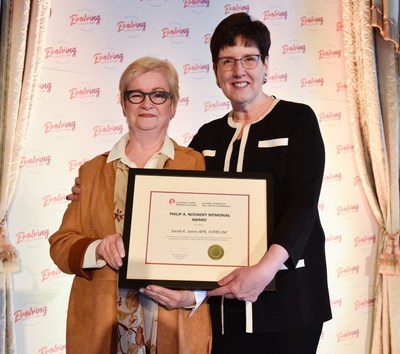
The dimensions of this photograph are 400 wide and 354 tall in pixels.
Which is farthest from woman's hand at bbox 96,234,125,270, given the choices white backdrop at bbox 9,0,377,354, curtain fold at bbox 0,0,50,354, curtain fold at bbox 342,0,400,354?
curtain fold at bbox 342,0,400,354

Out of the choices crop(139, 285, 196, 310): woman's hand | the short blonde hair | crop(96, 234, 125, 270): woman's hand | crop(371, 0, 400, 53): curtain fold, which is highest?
crop(371, 0, 400, 53): curtain fold

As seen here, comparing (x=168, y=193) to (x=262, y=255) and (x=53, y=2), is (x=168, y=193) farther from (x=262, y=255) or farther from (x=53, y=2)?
(x=53, y=2)

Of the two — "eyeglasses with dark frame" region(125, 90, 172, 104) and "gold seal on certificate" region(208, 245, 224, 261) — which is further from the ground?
"eyeglasses with dark frame" region(125, 90, 172, 104)

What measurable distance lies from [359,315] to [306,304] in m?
1.75

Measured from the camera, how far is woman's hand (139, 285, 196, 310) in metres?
1.29

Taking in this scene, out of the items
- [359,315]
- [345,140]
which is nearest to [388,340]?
[359,315]

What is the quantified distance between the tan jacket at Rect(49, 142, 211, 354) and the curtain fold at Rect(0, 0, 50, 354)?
133 centimetres

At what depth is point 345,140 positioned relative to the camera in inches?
121

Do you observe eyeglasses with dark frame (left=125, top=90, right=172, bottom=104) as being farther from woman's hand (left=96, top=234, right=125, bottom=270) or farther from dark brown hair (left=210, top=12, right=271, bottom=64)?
woman's hand (left=96, top=234, right=125, bottom=270)

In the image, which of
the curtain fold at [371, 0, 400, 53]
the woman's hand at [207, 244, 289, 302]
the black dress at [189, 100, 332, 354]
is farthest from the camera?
the curtain fold at [371, 0, 400, 53]

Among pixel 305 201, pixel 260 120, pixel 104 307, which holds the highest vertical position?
pixel 260 120

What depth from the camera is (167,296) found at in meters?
1.29

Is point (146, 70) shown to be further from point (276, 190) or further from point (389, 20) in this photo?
point (389, 20)

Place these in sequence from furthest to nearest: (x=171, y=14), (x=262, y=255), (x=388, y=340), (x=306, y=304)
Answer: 1. (x=171, y=14)
2. (x=388, y=340)
3. (x=306, y=304)
4. (x=262, y=255)
